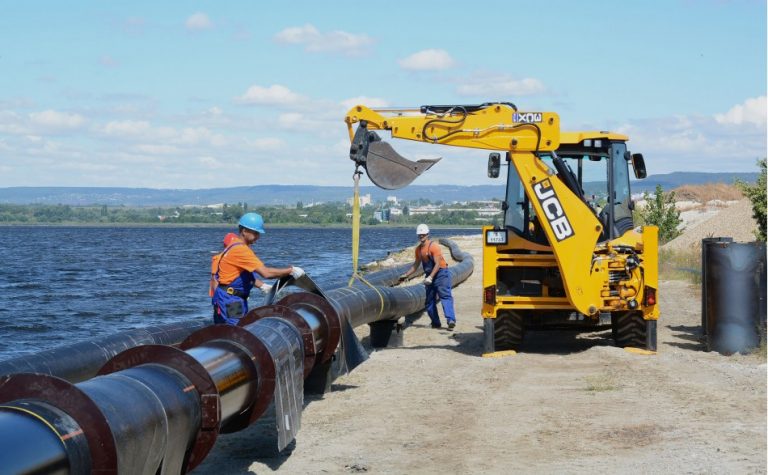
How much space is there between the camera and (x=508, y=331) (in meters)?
14.1

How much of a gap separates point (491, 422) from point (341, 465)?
6.74ft

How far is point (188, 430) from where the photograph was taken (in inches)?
255

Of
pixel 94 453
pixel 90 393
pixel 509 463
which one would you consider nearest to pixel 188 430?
pixel 90 393

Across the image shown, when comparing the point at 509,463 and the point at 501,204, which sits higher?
the point at 501,204

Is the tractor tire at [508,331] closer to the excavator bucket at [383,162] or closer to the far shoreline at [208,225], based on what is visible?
the excavator bucket at [383,162]

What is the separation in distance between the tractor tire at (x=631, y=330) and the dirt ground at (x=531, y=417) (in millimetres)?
316

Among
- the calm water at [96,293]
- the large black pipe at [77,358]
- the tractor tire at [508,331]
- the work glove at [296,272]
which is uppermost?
the work glove at [296,272]

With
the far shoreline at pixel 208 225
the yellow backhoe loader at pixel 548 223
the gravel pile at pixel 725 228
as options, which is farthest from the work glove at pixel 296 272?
the far shoreline at pixel 208 225

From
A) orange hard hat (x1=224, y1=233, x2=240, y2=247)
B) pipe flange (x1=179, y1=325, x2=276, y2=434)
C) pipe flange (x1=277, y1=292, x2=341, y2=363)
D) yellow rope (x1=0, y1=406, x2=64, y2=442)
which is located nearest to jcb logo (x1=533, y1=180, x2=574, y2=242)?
pipe flange (x1=277, y1=292, x2=341, y2=363)

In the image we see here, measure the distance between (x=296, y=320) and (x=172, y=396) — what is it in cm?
379

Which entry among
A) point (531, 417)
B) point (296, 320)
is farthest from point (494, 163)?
point (296, 320)

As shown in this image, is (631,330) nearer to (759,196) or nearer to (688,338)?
(688,338)

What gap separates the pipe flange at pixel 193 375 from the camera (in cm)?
674

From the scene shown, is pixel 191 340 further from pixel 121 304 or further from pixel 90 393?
pixel 121 304
